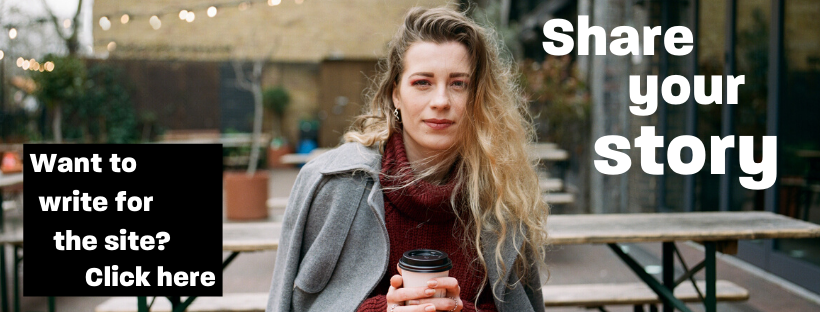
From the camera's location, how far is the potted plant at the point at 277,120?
13492 mm

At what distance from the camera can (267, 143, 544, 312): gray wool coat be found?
1.52 m

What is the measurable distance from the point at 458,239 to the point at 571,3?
784 cm

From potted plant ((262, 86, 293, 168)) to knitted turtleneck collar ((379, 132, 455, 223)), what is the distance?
12.1m

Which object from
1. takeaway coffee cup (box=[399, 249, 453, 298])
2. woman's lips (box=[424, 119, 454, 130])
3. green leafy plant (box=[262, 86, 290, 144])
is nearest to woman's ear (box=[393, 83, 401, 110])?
woman's lips (box=[424, 119, 454, 130])

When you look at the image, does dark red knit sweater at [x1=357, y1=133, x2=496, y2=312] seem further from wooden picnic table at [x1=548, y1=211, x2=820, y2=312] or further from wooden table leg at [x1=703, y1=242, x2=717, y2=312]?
wooden table leg at [x1=703, y1=242, x2=717, y2=312]

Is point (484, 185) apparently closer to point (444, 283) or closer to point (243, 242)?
point (444, 283)

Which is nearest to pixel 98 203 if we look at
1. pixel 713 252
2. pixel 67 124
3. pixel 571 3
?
pixel 713 252

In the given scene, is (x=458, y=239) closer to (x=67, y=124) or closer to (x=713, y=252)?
(x=713, y=252)

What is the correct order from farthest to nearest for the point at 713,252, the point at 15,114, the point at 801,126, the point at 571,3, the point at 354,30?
the point at 354,30 → the point at 15,114 → the point at 571,3 → the point at 801,126 → the point at 713,252

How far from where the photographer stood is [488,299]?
65.6 inches

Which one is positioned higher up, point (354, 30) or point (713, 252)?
point (354, 30)

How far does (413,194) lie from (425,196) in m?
0.03

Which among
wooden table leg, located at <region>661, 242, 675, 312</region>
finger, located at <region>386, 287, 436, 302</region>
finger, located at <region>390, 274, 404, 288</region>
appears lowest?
wooden table leg, located at <region>661, 242, 675, 312</region>

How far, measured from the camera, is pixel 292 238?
1.55 meters
